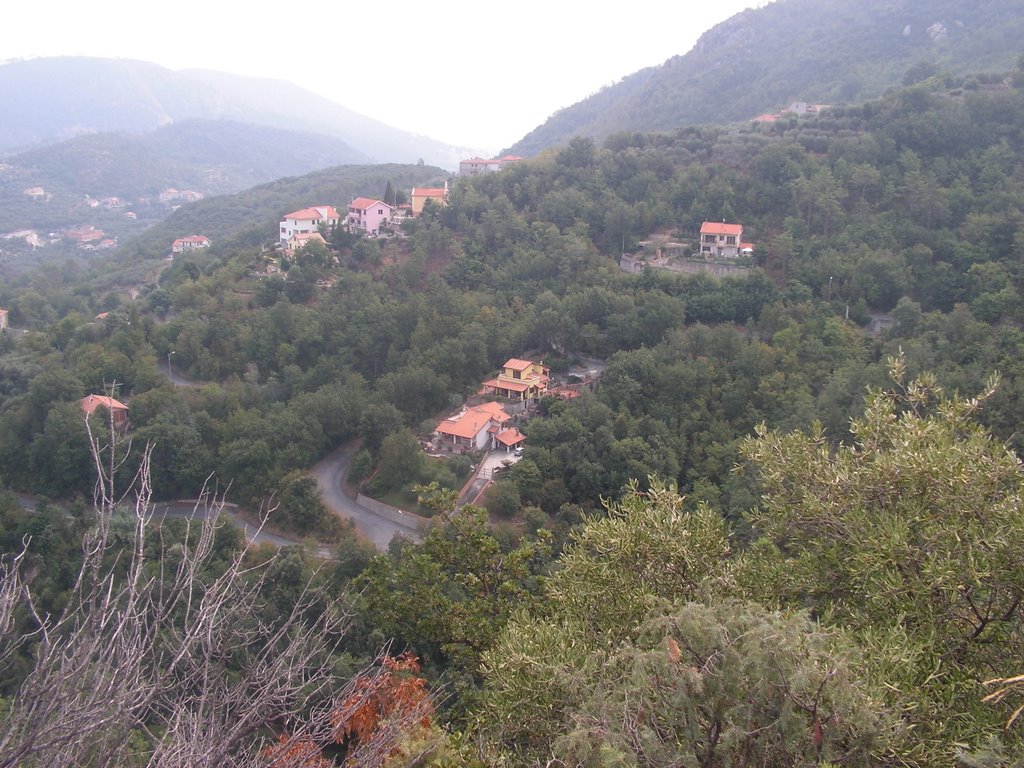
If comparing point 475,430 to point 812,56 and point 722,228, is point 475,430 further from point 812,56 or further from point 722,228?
point 812,56

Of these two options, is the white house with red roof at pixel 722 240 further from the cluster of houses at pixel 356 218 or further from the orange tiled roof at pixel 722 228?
the cluster of houses at pixel 356 218

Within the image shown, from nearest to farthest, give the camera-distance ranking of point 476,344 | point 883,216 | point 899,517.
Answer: point 899,517 → point 476,344 → point 883,216

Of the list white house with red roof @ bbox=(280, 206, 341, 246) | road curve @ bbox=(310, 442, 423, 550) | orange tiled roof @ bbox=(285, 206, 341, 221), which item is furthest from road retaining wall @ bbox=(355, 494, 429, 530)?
orange tiled roof @ bbox=(285, 206, 341, 221)

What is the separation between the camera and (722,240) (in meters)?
25.4

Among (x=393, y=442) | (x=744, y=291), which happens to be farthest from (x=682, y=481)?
(x=744, y=291)

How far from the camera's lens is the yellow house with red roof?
786 inches

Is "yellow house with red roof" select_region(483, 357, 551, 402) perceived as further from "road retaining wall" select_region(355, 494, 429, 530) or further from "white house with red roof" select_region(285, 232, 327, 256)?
"white house with red roof" select_region(285, 232, 327, 256)

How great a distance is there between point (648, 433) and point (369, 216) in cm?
1918

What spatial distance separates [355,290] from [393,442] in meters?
9.60

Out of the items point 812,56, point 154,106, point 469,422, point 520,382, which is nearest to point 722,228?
point 520,382

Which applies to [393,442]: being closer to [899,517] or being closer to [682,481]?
[682,481]

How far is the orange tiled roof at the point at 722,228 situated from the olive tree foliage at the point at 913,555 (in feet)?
66.6

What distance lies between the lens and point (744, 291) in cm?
2228

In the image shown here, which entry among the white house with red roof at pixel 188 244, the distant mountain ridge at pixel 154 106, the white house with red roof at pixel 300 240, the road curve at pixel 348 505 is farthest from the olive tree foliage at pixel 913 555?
the distant mountain ridge at pixel 154 106
